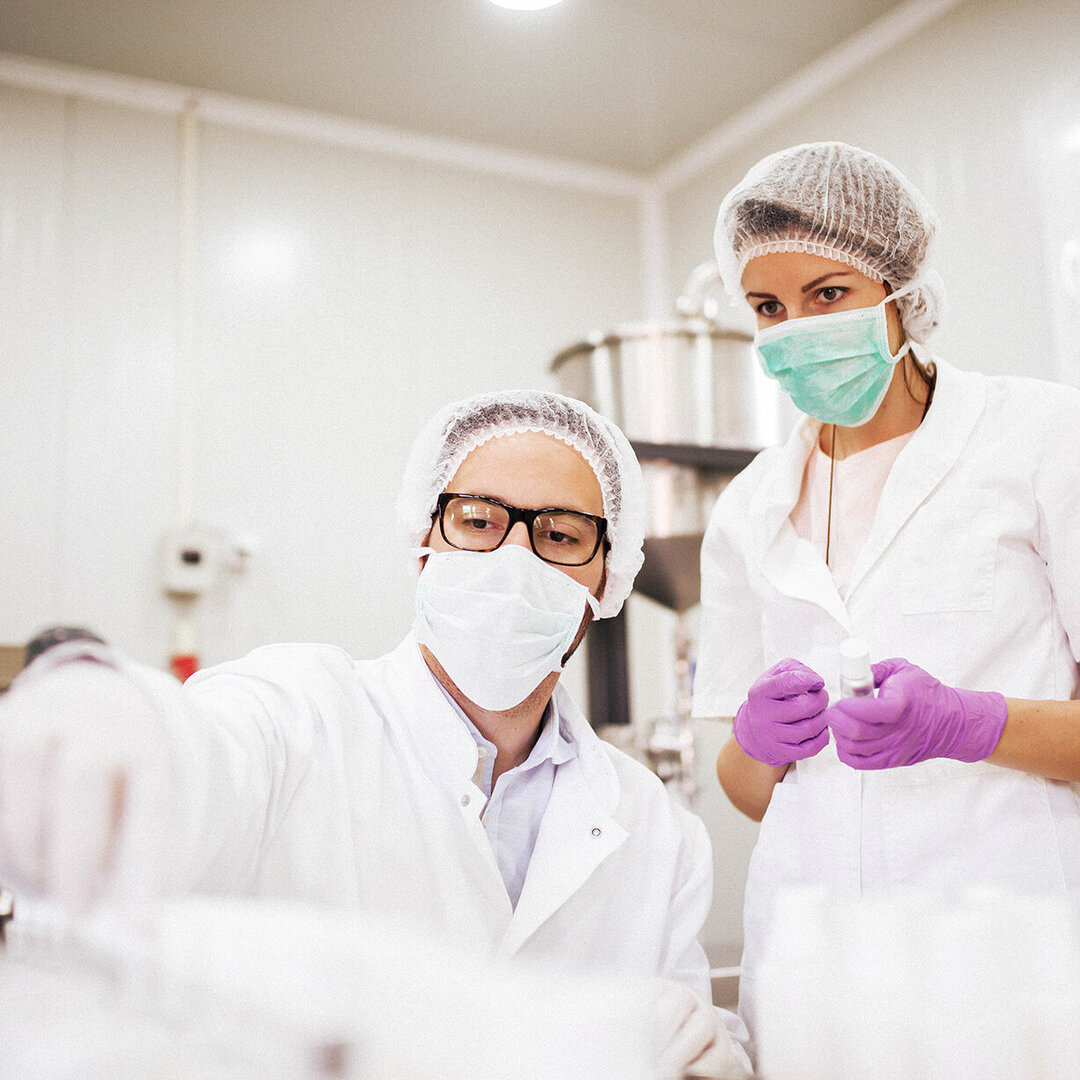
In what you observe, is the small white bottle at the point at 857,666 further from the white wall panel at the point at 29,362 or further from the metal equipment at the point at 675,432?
the white wall panel at the point at 29,362

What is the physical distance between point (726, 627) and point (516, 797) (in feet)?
1.33

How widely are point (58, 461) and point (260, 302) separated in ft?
2.32

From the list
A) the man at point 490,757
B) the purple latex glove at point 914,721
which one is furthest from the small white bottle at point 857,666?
the man at point 490,757

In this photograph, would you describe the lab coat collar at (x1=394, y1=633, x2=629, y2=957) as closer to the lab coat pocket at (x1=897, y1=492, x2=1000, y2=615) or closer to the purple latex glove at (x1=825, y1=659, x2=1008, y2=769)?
the purple latex glove at (x1=825, y1=659, x2=1008, y2=769)

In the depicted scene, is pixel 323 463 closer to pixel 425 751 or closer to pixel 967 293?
pixel 967 293

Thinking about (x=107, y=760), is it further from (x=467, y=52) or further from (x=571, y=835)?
(x=467, y=52)

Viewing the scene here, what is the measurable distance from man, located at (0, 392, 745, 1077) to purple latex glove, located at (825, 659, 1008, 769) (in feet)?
0.87

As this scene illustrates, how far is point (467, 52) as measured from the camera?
2.88 m

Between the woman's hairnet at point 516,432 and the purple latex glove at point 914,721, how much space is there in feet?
1.11

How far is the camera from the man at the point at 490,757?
1.05m

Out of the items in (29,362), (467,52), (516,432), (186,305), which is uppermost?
(467,52)

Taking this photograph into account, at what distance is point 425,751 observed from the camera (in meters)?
1.21

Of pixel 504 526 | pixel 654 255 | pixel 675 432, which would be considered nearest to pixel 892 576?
pixel 504 526

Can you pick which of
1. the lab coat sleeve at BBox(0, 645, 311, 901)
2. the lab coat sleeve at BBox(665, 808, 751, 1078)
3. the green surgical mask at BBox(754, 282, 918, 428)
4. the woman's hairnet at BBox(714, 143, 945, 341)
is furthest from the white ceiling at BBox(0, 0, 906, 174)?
the lab coat sleeve at BBox(0, 645, 311, 901)
